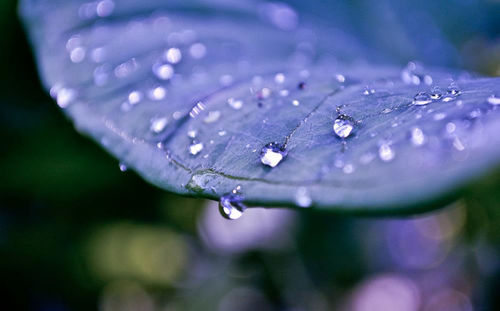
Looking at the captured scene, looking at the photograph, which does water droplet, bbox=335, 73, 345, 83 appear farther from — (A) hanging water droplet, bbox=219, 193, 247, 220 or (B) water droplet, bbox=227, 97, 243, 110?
(A) hanging water droplet, bbox=219, 193, 247, 220

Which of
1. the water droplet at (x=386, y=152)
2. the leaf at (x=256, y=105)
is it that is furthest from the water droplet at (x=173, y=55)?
the water droplet at (x=386, y=152)

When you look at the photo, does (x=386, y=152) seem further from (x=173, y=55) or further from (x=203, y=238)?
(x=203, y=238)

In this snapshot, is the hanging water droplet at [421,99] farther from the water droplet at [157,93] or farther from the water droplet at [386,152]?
the water droplet at [157,93]

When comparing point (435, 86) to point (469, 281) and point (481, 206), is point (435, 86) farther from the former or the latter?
point (469, 281)

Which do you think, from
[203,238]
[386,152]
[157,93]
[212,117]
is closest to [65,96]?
[157,93]

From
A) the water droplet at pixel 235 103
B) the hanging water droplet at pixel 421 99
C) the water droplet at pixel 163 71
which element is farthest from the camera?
the water droplet at pixel 163 71
